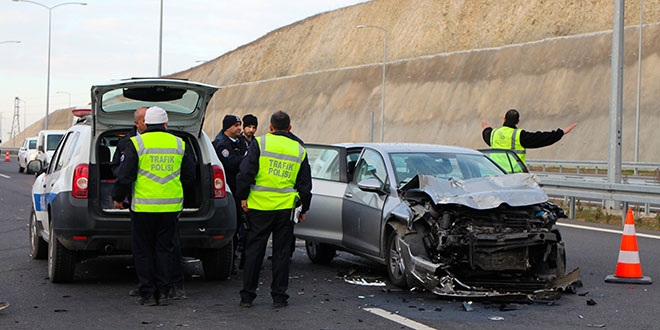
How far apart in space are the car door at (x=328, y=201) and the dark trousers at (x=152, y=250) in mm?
2673

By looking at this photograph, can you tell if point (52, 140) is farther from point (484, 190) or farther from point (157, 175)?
point (484, 190)

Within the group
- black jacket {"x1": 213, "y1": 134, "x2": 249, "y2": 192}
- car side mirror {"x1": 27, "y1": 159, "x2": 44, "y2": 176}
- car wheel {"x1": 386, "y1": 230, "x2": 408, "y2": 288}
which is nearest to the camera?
car wheel {"x1": 386, "y1": 230, "x2": 408, "y2": 288}

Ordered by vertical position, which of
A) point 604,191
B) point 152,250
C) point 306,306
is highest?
point 604,191

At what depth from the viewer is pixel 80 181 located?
9570 mm

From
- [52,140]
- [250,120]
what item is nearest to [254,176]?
[250,120]

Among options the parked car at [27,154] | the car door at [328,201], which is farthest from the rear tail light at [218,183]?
the parked car at [27,154]

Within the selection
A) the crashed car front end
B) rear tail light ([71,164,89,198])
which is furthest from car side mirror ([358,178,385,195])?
rear tail light ([71,164,89,198])

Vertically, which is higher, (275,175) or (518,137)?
(518,137)

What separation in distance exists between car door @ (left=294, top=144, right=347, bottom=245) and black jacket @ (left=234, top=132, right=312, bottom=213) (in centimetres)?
A: 222

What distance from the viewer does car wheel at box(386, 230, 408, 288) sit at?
31.7 feet

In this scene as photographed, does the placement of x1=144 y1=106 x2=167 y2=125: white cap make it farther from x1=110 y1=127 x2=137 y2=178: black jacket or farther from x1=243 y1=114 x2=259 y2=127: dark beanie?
x1=243 y1=114 x2=259 y2=127: dark beanie

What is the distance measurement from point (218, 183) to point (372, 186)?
1.59 metres

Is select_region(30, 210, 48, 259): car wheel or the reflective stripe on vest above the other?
the reflective stripe on vest

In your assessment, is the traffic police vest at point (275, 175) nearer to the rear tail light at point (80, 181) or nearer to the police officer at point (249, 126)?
the rear tail light at point (80, 181)
